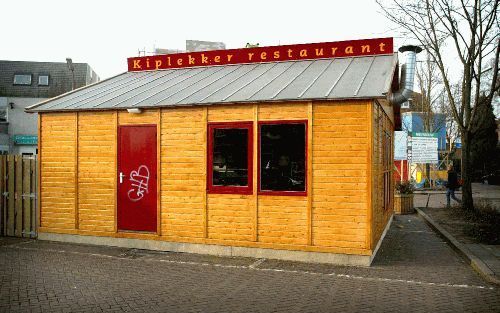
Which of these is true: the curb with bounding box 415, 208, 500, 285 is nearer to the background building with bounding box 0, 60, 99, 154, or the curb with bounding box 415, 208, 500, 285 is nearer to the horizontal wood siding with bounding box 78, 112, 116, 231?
the horizontal wood siding with bounding box 78, 112, 116, 231

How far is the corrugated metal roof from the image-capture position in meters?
10.3

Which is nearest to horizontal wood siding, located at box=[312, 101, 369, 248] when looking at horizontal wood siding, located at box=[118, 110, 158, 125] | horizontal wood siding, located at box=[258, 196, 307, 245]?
horizontal wood siding, located at box=[258, 196, 307, 245]

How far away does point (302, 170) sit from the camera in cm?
1016

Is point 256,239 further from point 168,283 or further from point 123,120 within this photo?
point 123,120

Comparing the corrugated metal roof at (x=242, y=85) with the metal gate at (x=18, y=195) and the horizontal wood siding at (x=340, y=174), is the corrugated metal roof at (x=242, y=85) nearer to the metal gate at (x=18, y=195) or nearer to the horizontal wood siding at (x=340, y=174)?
the horizontal wood siding at (x=340, y=174)

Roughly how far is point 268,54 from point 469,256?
7466mm

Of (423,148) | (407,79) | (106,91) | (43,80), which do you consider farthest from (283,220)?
(43,80)

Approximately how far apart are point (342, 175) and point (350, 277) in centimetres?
212

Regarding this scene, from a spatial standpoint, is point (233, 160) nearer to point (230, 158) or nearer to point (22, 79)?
point (230, 158)

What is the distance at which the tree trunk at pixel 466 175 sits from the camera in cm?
1856

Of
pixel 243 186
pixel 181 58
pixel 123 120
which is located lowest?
pixel 243 186

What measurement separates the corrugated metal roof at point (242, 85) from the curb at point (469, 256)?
377 cm

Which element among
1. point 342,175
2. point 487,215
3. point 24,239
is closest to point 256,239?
point 342,175

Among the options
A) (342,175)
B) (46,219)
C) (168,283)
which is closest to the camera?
(168,283)
